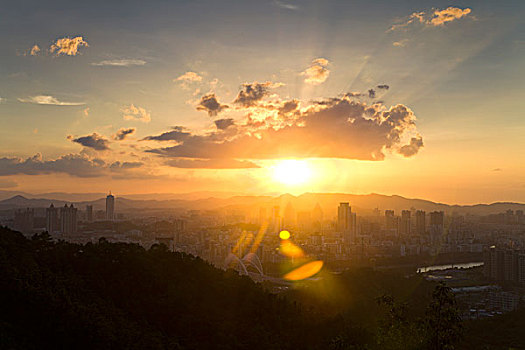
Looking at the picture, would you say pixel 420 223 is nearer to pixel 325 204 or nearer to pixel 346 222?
pixel 346 222

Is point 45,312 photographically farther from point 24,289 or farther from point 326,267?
point 326,267

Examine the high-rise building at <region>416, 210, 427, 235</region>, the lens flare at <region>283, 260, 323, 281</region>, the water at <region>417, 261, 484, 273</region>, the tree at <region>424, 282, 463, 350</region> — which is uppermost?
the tree at <region>424, 282, 463, 350</region>

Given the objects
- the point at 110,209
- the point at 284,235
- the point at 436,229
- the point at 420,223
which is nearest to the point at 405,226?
the point at 420,223

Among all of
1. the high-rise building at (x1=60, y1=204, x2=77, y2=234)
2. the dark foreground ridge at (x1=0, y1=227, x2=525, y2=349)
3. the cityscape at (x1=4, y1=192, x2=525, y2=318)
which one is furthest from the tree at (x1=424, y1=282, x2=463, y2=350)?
the high-rise building at (x1=60, y1=204, x2=77, y2=234)

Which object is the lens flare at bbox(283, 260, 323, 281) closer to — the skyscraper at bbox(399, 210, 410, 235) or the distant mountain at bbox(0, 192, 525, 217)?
the skyscraper at bbox(399, 210, 410, 235)

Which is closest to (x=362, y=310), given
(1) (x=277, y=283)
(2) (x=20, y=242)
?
(1) (x=277, y=283)

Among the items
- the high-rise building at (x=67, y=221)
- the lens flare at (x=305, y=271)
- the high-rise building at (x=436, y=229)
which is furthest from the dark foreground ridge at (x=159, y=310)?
the high-rise building at (x=436, y=229)

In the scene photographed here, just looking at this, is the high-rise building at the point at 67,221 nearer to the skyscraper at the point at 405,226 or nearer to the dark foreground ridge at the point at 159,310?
the dark foreground ridge at the point at 159,310
